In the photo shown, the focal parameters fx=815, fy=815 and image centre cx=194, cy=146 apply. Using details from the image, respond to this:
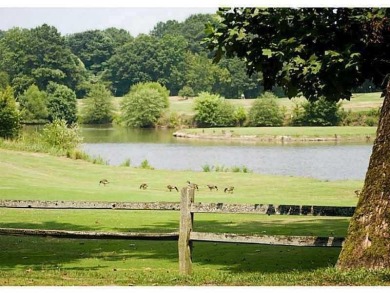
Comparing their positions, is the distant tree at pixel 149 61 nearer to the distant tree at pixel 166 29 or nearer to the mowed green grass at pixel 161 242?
the distant tree at pixel 166 29

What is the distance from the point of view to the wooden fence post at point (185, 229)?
11.6 metres

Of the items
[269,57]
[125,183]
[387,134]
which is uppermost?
[269,57]

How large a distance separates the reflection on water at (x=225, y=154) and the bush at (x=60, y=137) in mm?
2565

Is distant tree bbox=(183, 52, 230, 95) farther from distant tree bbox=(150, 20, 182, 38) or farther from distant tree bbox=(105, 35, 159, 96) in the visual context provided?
distant tree bbox=(105, 35, 159, 96)

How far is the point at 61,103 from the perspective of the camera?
54688 mm

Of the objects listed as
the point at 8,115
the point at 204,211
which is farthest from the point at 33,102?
the point at 204,211

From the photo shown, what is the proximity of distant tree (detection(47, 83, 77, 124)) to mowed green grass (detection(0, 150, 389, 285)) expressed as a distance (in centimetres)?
1095

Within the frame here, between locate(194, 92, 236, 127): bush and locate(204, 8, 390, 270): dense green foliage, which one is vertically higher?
locate(204, 8, 390, 270): dense green foliage

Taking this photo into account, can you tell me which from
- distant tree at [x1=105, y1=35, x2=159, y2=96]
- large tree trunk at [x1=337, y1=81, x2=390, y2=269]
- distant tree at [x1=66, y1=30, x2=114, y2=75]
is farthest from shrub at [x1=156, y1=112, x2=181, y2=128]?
large tree trunk at [x1=337, y1=81, x2=390, y2=269]

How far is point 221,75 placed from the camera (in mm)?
62594

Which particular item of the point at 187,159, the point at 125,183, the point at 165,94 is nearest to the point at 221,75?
the point at 165,94

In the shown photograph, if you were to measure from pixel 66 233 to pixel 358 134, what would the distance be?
62253mm

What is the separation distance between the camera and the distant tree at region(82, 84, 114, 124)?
5378cm
